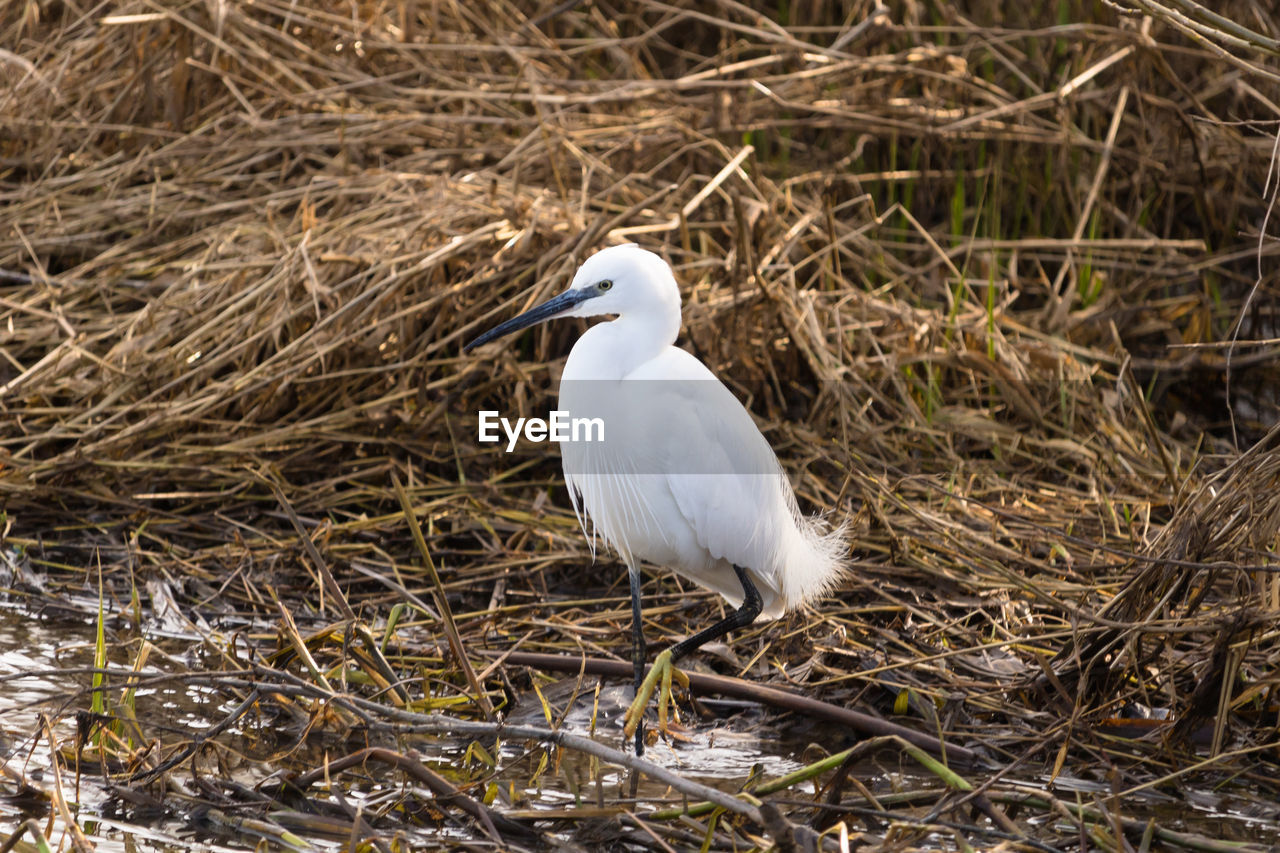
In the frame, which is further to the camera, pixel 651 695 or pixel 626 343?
pixel 626 343

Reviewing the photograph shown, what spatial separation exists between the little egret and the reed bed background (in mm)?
303

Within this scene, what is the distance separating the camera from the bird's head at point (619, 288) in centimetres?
278

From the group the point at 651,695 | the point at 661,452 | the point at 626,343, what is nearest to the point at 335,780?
the point at 651,695

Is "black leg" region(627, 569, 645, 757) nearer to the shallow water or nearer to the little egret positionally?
the little egret

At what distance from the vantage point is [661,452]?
2.90 meters

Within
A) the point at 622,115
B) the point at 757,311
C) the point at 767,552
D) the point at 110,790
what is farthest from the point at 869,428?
the point at 110,790

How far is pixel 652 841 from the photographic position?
2145mm

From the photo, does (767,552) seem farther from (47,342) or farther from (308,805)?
(47,342)

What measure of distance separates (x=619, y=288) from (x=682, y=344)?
154cm

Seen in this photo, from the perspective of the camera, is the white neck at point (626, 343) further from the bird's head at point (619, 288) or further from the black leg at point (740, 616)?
the black leg at point (740, 616)

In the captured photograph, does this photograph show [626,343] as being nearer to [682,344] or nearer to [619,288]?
[619,288]

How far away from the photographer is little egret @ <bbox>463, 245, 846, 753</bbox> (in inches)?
111

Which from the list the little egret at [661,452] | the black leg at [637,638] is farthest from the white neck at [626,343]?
the black leg at [637,638]

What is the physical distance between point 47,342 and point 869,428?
8.70ft
